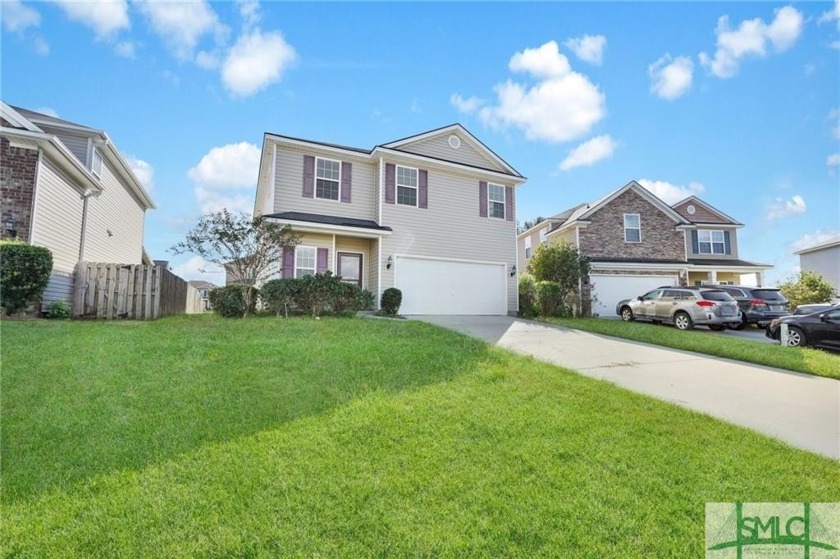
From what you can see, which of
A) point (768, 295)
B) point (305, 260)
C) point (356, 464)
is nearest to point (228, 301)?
point (305, 260)

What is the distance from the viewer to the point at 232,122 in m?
12.6

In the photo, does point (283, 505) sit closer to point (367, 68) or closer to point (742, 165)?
point (367, 68)

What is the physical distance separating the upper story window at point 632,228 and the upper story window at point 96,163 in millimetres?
23594

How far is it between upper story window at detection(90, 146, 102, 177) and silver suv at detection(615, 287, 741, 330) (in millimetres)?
20616

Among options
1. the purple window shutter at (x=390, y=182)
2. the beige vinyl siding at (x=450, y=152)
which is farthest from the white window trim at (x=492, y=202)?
the purple window shutter at (x=390, y=182)

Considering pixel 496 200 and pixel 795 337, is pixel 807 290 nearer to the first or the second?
pixel 795 337

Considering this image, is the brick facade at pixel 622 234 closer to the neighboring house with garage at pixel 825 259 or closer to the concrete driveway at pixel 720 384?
the neighboring house with garage at pixel 825 259

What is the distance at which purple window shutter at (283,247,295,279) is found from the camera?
519 inches

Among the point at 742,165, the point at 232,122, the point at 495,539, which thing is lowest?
the point at 495,539

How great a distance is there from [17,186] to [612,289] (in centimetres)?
2230

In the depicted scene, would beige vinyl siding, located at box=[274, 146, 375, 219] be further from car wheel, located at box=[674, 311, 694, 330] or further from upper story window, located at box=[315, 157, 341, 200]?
car wheel, located at box=[674, 311, 694, 330]

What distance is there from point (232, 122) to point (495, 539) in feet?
45.2

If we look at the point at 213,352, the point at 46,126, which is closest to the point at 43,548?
the point at 213,352

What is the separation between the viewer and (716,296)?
13.8 metres
